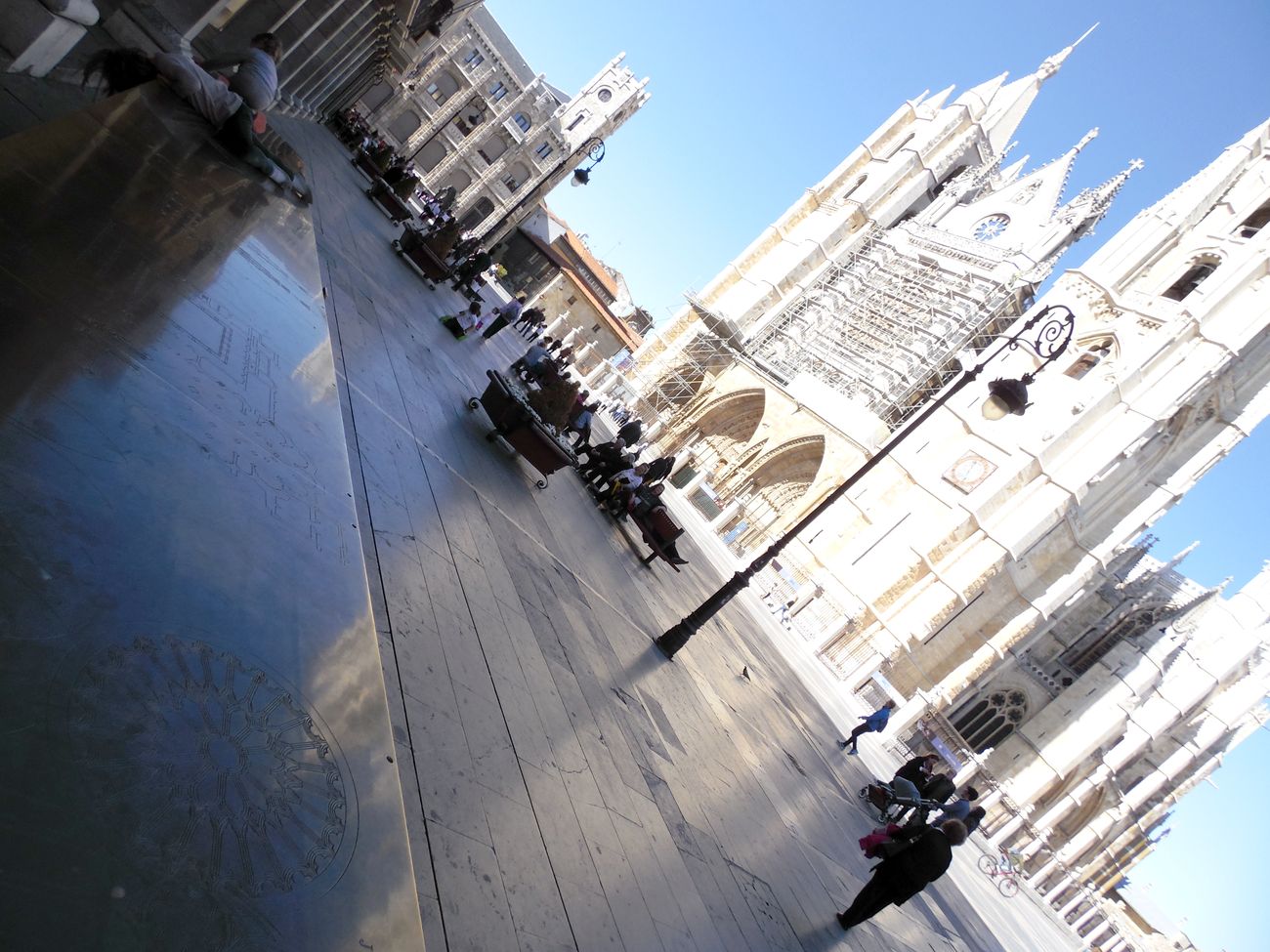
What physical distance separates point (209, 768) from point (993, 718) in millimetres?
33547

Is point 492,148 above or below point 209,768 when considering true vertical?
above

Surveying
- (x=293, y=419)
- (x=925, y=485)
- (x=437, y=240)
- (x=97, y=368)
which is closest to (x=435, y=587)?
(x=293, y=419)

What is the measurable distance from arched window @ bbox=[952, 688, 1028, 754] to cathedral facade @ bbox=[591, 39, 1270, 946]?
99mm

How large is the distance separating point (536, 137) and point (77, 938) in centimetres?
4695

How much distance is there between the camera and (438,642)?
3600 millimetres

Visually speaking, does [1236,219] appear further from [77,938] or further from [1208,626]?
[77,938]

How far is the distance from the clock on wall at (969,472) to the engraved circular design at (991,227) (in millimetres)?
12363

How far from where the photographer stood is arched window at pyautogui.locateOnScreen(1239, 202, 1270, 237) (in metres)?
26.8

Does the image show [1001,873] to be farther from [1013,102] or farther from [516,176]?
[516,176]

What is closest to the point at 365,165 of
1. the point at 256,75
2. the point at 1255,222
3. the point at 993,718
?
the point at 256,75

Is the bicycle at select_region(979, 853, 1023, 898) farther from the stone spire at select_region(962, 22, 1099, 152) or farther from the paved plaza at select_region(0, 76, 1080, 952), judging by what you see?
the stone spire at select_region(962, 22, 1099, 152)

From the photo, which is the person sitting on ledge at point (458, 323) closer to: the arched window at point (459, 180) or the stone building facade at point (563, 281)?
the stone building facade at point (563, 281)

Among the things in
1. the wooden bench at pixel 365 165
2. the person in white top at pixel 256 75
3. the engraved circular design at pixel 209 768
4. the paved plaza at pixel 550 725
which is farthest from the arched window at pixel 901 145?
the engraved circular design at pixel 209 768

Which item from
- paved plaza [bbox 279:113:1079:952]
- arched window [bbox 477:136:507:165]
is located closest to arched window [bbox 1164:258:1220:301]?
paved plaza [bbox 279:113:1079:952]
